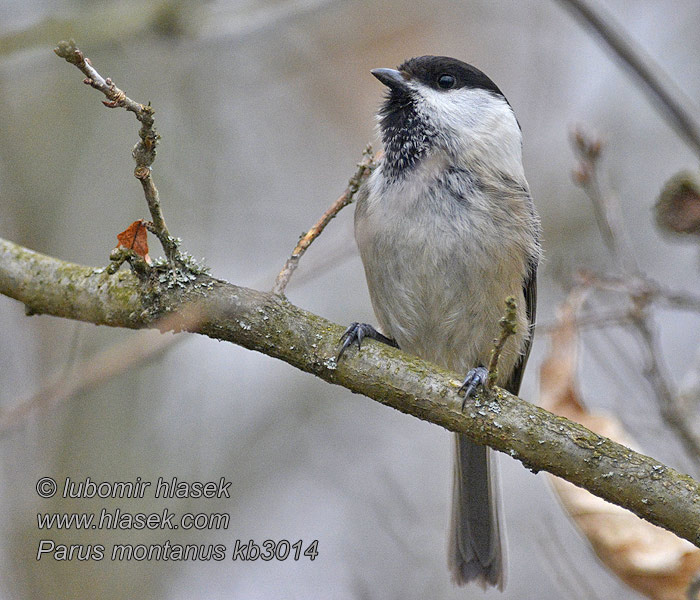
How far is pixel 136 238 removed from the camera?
2.18 metres

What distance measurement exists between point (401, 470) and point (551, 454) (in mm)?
3692

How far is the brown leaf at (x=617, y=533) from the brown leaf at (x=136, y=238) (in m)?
1.56

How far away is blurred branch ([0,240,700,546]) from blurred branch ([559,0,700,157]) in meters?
1.26

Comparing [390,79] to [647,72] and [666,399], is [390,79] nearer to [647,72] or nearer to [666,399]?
[647,72]

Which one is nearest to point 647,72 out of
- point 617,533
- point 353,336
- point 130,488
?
point 353,336

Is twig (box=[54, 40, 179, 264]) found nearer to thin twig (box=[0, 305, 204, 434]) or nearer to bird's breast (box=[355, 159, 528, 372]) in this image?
thin twig (box=[0, 305, 204, 434])

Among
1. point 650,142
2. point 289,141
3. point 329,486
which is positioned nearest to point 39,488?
point 329,486

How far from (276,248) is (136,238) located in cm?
355

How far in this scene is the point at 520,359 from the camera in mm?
3412

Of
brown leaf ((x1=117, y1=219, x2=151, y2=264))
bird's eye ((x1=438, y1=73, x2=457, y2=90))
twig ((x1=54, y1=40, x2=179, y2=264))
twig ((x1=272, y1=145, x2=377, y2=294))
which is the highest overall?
bird's eye ((x1=438, y1=73, x2=457, y2=90))

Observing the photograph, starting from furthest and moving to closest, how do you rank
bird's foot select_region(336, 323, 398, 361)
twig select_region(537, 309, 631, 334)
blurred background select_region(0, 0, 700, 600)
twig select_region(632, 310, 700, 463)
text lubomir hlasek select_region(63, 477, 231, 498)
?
blurred background select_region(0, 0, 700, 600) < text lubomir hlasek select_region(63, 477, 231, 498) < twig select_region(537, 309, 631, 334) < twig select_region(632, 310, 700, 463) < bird's foot select_region(336, 323, 398, 361)

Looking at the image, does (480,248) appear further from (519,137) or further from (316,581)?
(316,581)

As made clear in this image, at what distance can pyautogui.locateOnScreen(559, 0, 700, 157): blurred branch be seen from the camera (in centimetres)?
272

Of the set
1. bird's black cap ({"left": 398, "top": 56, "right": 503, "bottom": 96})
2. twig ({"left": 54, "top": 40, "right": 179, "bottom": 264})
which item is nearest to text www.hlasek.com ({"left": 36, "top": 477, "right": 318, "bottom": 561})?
twig ({"left": 54, "top": 40, "right": 179, "bottom": 264})
